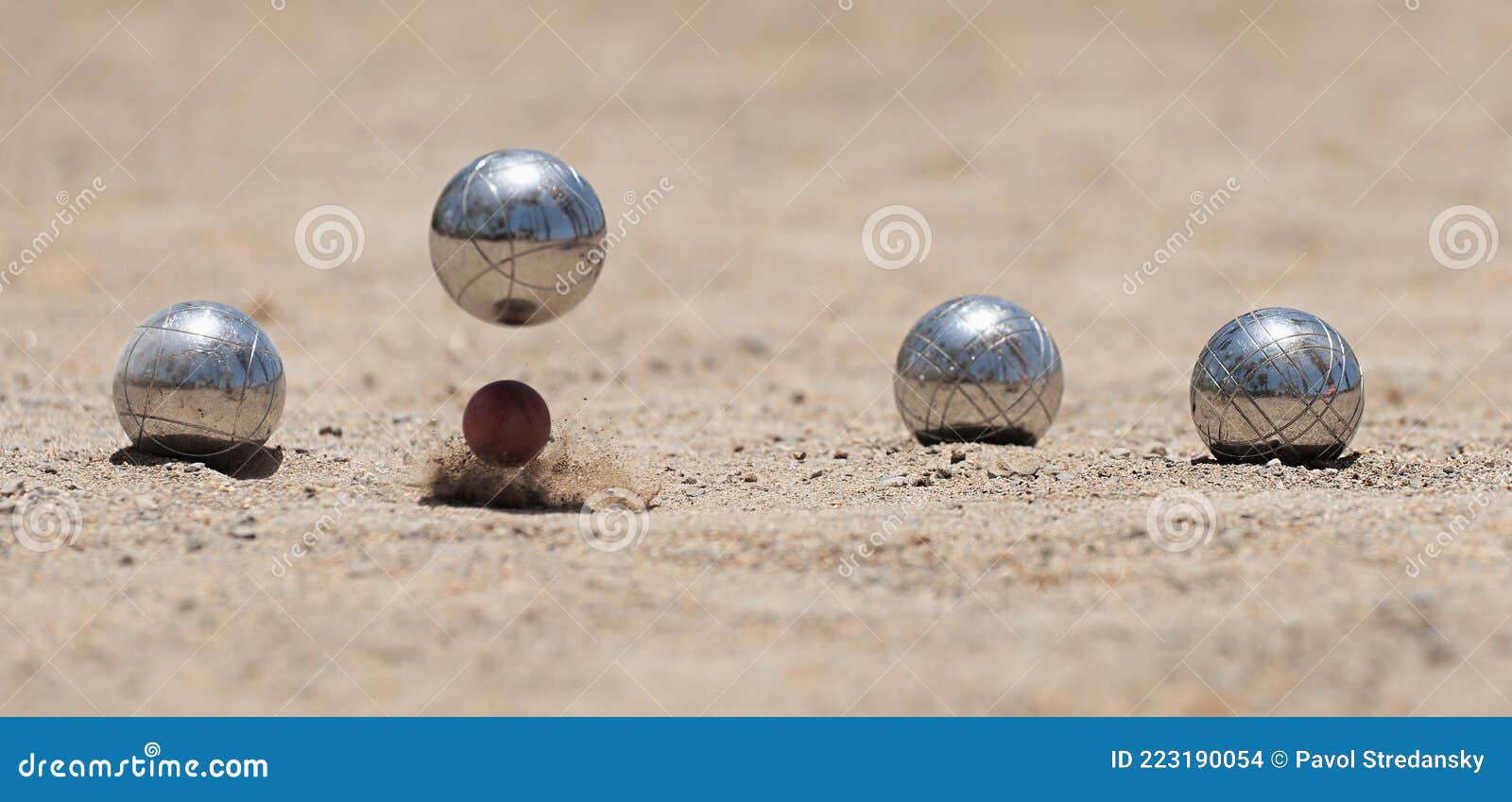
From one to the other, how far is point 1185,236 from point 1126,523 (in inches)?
645

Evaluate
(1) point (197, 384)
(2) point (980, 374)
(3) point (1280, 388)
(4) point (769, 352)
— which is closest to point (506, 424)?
(1) point (197, 384)

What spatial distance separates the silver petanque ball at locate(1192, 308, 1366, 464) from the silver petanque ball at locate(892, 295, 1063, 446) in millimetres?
1421

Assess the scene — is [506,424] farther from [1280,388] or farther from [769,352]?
[769,352]

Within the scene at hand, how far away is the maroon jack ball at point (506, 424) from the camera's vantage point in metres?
10.7

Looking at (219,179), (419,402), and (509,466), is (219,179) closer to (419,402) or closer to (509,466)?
(419,402)

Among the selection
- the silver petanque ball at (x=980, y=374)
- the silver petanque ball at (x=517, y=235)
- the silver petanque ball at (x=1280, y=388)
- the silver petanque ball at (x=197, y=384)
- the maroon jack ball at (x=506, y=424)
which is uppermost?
the silver petanque ball at (x=197, y=384)

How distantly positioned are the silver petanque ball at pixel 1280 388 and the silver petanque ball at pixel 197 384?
7459mm

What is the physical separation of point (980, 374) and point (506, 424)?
414 cm

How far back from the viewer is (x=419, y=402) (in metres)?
16.2

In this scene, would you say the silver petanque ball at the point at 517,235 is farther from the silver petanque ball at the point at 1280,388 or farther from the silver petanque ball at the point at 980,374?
the silver petanque ball at the point at 1280,388

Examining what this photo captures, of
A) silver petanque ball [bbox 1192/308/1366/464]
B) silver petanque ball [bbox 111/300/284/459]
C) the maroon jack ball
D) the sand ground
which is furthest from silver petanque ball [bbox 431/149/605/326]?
silver petanque ball [bbox 1192/308/1366/464]

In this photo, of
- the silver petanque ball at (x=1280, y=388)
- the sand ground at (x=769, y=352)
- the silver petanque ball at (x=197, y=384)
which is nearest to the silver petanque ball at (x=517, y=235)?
the sand ground at (x=769, y=352)

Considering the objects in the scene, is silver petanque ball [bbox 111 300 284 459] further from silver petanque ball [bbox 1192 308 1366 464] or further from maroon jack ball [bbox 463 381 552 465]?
silver petanque ball [bbox 1192 308 1366 464]

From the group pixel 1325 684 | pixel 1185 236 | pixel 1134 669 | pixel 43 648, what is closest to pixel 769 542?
pixel 1134 669
